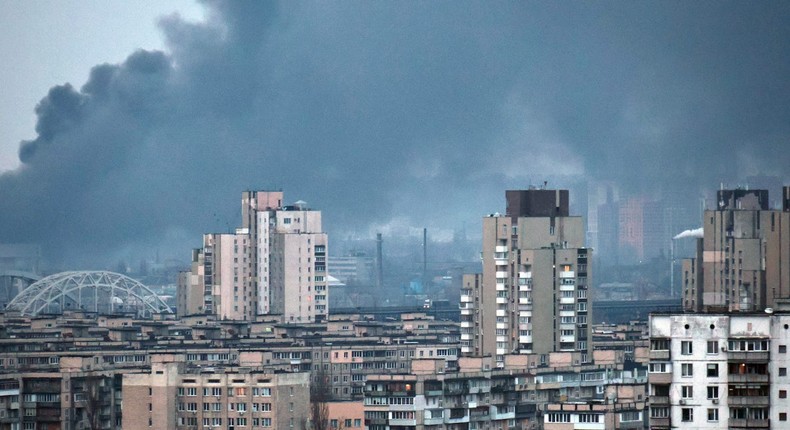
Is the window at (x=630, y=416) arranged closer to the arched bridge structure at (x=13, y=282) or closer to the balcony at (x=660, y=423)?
the balcony at (x=660, y=423)

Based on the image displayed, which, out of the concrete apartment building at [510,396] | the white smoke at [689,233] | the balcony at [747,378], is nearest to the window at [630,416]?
the concrete apartment building at [510,396]

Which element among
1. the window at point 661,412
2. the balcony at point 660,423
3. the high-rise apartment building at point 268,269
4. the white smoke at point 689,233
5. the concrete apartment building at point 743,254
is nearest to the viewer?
the balcony at point 660,423

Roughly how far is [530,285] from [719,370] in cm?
2517

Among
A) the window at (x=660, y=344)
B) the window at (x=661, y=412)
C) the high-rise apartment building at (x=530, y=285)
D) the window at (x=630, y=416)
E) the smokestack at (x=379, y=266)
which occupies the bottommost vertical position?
the window at (x=630, y=416)

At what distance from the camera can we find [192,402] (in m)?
47.1

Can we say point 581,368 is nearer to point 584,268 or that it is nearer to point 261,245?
point 584,268

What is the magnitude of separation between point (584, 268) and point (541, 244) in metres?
1.02

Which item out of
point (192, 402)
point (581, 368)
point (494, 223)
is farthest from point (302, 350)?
point (192, 402)

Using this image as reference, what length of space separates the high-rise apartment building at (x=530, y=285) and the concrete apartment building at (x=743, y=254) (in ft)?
19.2

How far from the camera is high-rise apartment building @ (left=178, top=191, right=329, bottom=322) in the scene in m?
80.3

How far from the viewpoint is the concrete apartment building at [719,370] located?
30.7m

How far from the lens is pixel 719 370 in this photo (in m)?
31.0

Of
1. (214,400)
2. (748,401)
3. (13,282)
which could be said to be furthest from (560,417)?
(13,282)

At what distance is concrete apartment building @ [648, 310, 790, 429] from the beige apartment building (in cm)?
1592
